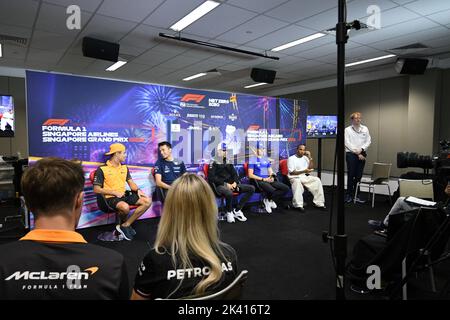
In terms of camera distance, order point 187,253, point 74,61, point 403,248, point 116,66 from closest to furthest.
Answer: point 187,253
point 403,248
point 74,61
point 116,66

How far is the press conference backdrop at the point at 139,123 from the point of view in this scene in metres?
3.82

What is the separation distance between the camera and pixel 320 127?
21.4 feet

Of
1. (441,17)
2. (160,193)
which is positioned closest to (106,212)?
(160,193)

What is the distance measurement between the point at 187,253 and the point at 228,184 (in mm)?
3684

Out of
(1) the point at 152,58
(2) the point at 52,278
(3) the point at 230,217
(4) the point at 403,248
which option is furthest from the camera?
(1) the point at 152,58

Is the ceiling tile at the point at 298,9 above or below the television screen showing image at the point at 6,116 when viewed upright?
above

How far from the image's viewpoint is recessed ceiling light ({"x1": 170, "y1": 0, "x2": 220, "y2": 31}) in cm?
379

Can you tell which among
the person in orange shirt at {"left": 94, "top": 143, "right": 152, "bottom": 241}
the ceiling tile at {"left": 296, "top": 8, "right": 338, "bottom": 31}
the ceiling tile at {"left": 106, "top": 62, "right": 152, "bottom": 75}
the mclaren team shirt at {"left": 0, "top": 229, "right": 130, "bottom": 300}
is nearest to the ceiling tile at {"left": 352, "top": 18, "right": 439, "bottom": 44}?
the ceiling tile at {"left": 296, "top": 8, "right": 338, "bottom": 31}

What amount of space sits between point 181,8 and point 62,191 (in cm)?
355

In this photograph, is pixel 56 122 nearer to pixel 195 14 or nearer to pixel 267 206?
pixel 195 14

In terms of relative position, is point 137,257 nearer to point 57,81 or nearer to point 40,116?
point 40,116

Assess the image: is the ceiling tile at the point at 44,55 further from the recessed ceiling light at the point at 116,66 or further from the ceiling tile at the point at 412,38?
the ceiling tile at the point at 412,38

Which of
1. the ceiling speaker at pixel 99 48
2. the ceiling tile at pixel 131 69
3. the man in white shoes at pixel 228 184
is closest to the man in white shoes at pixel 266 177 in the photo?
the man in white shoes at pixel 228 184

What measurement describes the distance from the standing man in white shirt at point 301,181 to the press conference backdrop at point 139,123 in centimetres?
41
